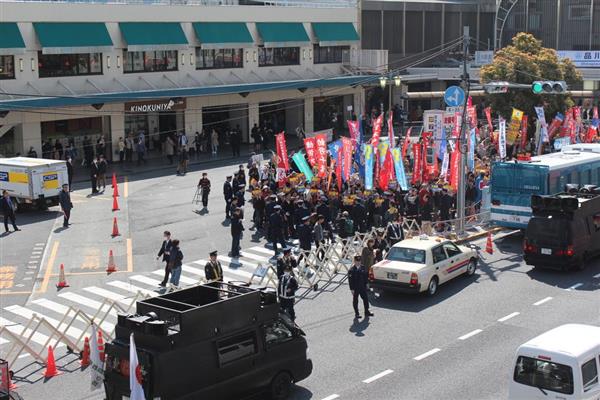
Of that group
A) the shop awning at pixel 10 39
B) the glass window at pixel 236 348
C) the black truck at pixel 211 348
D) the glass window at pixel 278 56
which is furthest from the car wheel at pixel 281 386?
the glass window at pixel 278 56

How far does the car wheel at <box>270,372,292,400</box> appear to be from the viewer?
16703 millimetres

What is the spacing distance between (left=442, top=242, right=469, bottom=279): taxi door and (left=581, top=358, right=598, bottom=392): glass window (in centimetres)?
1016

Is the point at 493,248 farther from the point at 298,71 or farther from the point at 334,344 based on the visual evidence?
the point at 298,71

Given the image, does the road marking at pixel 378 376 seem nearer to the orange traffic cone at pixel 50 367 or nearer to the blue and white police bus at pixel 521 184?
the orange traffic cone at pixel 50 367

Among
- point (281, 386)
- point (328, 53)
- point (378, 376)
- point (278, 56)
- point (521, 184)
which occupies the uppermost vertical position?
point (328, 53)

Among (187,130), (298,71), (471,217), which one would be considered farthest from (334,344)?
(298,71)

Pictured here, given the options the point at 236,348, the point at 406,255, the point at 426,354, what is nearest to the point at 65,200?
the point at 406,255

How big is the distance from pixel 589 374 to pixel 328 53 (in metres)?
49.3

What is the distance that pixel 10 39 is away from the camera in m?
42.6

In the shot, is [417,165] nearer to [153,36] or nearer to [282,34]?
[153,36]

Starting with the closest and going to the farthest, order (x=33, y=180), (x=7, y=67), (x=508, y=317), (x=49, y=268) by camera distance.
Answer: (x=508, y=317) < (x=49, y=268) < (x=33, y=180) < (x=7, y=67)

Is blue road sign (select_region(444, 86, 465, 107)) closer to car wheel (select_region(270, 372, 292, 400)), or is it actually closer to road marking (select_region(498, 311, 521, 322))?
road marking (select_region(498, 311, 521, 322))

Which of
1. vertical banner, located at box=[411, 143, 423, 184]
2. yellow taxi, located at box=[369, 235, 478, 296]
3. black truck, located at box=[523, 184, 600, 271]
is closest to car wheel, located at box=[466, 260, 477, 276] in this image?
yellow taxi, located at box=[369, 235, 478, 296]

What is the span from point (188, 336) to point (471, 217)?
19397mm
